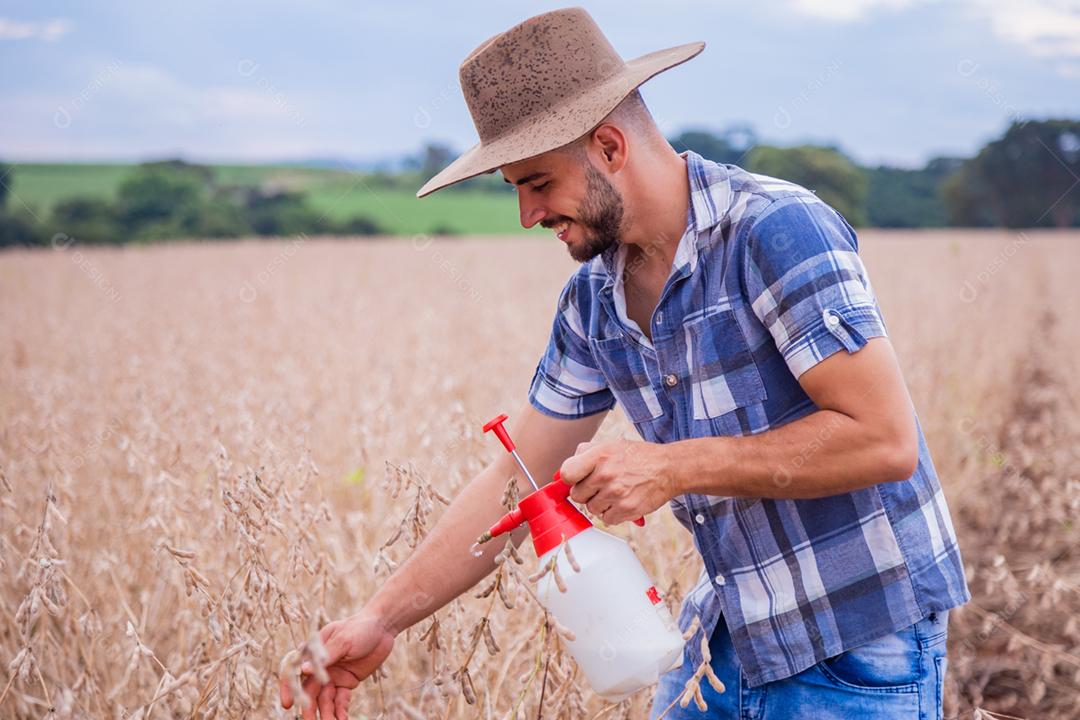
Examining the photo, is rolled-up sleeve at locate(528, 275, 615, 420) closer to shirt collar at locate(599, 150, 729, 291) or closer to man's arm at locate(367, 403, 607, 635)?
man's arm at locate(367, 403, 607, 635)

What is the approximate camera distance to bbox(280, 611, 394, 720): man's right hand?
1661 millimetres

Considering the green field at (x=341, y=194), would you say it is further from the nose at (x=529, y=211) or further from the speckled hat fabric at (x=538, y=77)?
the nose at (x=529, y=211)

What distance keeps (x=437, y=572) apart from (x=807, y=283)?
0.90 metres

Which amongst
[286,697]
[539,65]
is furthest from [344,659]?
[539,65]

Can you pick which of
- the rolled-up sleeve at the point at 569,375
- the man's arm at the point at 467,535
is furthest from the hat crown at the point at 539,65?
the man's arm at the point at 467,535

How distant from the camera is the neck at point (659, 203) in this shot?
172 cm

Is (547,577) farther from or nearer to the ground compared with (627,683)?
farther from the ground

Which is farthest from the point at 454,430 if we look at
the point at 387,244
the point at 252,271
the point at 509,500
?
the point at 387,244

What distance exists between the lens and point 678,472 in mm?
1453

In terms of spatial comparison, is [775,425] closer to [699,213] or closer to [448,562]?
[699,213]

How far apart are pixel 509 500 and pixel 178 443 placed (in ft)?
5.37

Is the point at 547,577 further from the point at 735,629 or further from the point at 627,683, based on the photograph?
the point at 735,629

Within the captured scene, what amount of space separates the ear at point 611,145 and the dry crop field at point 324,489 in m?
0.71

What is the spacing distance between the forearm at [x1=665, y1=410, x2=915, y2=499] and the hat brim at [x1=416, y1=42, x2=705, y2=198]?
0.58 metres
